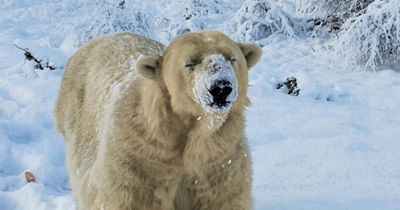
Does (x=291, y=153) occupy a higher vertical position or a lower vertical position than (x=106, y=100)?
lower

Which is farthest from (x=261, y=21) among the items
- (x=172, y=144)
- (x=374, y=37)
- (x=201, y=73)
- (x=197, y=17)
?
(x=201, y=73)

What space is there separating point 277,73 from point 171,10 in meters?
3.64

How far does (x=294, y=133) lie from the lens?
5.73 metres

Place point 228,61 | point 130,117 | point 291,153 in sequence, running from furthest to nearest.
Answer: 1. point 291,153
2. point 130,117
3. point 228,61

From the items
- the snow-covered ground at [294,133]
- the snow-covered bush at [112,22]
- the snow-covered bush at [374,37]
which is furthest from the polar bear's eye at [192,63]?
the snow-covered bush at [112,22]

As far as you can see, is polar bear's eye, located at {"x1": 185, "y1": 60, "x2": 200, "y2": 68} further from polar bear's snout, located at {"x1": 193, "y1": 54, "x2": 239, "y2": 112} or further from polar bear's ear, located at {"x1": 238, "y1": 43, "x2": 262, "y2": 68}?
polar bear's ear, located at {"x1": 238, "y1": 43, "x2": 262, "y2": 68}

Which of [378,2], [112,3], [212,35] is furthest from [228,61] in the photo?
[112,3]

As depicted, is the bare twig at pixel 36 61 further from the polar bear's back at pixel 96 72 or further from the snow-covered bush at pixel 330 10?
the snow-covered bush at pixel 330 10

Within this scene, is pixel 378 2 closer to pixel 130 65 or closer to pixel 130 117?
pixel 130 65

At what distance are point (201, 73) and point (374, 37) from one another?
523cm

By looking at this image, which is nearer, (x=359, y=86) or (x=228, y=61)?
(x=228, y=61)

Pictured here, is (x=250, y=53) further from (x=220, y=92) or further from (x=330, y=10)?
(x=330, y=10)

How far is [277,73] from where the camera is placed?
Result: 7.52 metres

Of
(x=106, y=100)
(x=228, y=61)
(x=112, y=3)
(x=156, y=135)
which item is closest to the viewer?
(x=228, y=61)
